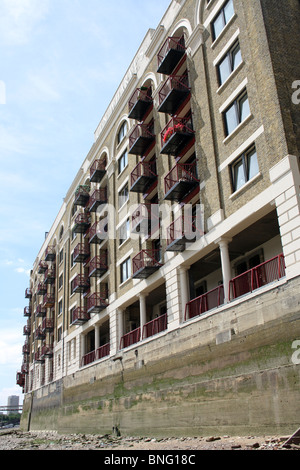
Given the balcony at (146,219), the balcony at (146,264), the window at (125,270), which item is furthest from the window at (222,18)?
the window at (125,270)

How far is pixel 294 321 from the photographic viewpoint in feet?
41.7

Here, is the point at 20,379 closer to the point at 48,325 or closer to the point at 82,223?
the point at 48,325

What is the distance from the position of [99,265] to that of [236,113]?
16.1m

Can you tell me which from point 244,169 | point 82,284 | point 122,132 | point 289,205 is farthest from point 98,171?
point 289,205

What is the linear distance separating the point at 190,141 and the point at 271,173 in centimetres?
696

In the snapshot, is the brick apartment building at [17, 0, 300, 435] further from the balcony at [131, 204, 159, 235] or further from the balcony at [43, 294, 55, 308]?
the balcony at [43, 294, 55, 308]

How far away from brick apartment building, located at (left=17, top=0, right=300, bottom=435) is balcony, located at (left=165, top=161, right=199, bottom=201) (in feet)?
0.29

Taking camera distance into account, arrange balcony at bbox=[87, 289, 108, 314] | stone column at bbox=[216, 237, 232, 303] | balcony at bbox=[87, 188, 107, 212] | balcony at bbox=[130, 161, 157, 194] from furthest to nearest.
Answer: balcony at bbox=[87, 188, 107, 212]
balcony at bbox=[87, 289, 108, 314]
balcony at bbox=[130, 161, 157, 194]
stone column at bbox=[216, 237, 232, 303]

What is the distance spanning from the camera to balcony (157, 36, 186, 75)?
74.3 ft

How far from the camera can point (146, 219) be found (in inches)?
968

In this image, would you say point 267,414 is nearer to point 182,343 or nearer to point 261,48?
point 182,343

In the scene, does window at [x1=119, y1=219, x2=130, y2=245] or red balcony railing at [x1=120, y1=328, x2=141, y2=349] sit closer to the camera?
red balcony railing at [x1=120, y1=328, x2=141, y2=349]

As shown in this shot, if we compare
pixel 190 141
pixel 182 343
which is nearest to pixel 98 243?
pixel 190 141

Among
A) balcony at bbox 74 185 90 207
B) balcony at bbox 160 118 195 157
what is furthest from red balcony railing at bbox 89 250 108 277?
balcony at bbox 160 118 195 157
